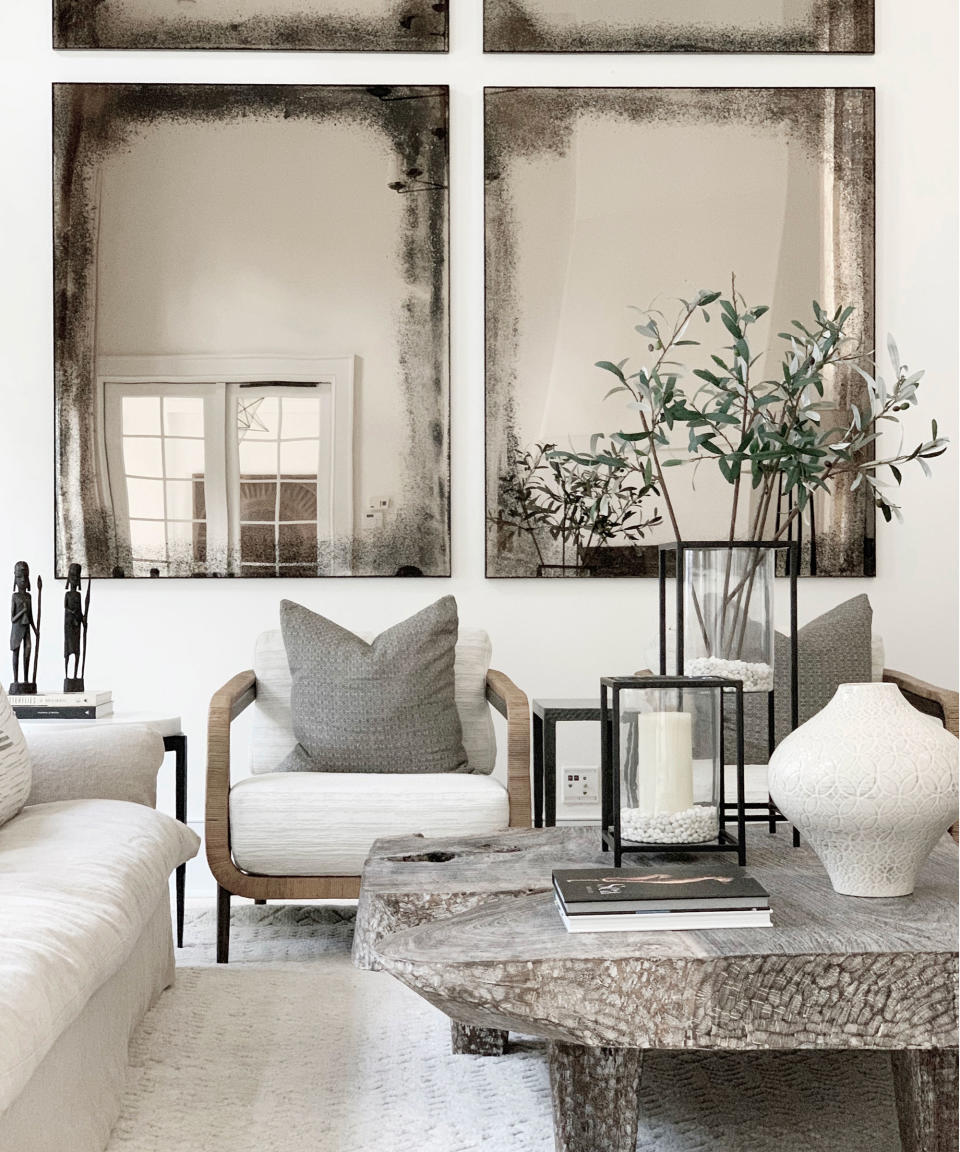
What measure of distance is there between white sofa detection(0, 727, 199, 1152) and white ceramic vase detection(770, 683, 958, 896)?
0.94 m

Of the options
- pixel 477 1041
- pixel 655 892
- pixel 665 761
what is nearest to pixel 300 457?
pixel 477 1041

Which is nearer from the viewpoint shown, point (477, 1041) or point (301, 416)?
point (477, 1041)

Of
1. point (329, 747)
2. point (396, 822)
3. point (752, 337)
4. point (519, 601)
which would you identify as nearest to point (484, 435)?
point (519, 601)

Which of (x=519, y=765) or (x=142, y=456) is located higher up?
(x=142, y=456)

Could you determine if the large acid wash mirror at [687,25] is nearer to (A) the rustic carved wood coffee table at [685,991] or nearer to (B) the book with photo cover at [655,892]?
(B) the book with photo cover at [655,892]

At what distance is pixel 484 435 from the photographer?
3.62m

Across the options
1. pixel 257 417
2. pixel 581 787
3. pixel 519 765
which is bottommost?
pixel 581 787

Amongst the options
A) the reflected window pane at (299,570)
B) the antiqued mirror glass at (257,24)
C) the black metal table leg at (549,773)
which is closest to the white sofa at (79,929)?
the black metal table leg at (549,773)

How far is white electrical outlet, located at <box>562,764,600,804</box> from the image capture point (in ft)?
11.8

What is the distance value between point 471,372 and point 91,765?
178cm

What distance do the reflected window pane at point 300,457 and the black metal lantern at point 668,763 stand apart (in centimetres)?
203

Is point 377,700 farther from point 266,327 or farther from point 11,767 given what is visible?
point 266,327

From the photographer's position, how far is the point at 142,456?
3584 mm

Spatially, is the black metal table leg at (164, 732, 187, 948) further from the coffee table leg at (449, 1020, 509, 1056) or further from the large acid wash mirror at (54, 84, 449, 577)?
the coffee table leg at (449, 1020, 509, 1056)
